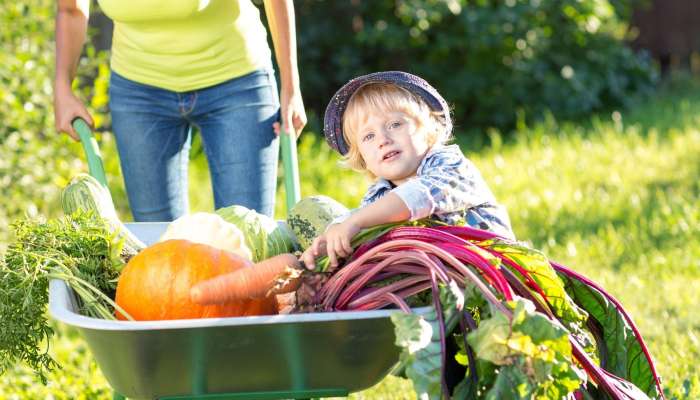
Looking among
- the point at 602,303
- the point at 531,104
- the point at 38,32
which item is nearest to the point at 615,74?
the point at 531,104

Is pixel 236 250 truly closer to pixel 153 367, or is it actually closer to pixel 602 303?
pixel 153 367

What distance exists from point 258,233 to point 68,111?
947 millimetres

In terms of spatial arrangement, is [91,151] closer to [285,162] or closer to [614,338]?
[285,162]

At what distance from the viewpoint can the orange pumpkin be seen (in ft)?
7.31

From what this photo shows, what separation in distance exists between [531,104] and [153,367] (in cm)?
663

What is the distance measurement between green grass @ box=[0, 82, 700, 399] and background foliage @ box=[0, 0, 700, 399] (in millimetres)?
10

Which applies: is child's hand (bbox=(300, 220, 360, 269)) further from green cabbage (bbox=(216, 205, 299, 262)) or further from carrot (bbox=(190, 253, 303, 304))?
green cabbage (bbox=(216, 205, 299, 262))

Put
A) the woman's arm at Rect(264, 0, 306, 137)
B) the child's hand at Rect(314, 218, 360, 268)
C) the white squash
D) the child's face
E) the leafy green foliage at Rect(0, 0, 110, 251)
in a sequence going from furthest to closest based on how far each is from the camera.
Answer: the leafy green foliage at Rect(0, 0, 110, 251), the woman's arm at Rect(264, 0, 306, 137), the child's face, the white squash, the child's hand at Rect(314, 218, 360, 268)

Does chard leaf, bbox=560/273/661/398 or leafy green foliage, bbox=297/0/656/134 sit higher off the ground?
chard leaf, bbox=560/273/661/398

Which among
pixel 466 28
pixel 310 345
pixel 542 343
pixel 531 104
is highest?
pixel 542 343

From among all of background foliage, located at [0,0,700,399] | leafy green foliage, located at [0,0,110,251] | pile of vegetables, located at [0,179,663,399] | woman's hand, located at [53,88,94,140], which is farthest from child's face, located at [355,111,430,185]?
leafy green foliage, located at [0,0,110,251]

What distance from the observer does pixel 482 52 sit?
8.20 metres

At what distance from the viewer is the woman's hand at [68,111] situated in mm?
3215

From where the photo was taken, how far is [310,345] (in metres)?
2.14
